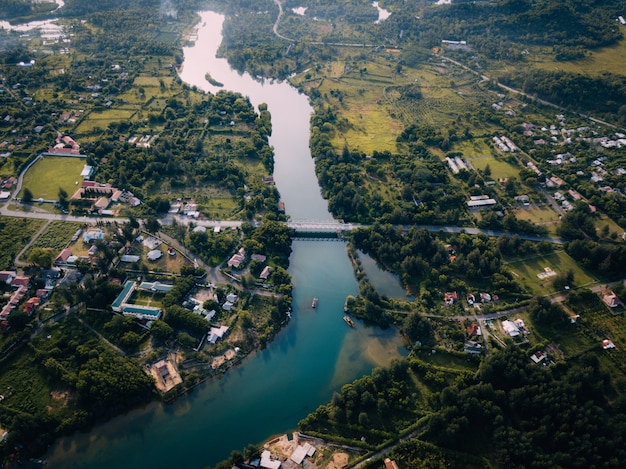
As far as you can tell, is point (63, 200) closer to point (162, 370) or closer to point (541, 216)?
point (162, 370)

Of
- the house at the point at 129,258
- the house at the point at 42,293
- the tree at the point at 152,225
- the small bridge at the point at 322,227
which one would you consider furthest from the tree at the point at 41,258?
the small bridge at the point at 322,227

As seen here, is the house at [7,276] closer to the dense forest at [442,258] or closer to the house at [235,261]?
the house at [235,261]

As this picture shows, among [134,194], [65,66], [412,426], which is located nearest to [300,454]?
[412,426]

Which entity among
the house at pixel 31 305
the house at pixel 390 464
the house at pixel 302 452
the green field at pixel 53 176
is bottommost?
the house at pixel 302 452

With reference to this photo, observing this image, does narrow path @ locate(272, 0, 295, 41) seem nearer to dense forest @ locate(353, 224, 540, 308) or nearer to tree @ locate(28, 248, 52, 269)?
dense forest @ locate(353, 224, 540, 308)

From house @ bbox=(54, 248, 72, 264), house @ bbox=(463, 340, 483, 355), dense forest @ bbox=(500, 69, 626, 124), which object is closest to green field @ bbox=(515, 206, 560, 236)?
house @ bbox=(463, 340, 483, 355)

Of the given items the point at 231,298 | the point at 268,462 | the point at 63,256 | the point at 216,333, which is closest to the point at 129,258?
the point at 63,256
